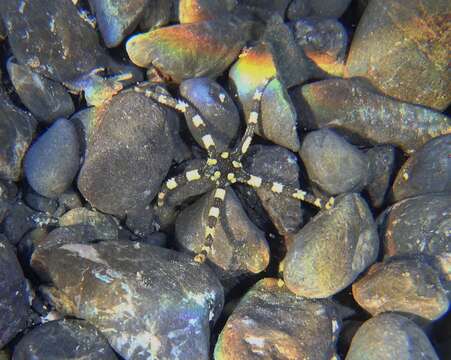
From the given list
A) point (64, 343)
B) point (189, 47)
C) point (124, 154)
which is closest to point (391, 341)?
point (64, 343)

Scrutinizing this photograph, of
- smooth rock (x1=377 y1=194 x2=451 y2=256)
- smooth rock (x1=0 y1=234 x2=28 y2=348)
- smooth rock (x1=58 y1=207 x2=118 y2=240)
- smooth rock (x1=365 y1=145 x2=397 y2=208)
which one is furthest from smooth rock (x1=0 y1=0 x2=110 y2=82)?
smooth rock (x1=377 y1=194 x2=451 y2=256)

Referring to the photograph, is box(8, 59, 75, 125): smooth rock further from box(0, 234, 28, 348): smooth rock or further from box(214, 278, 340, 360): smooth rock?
box(214, 278, 340, 360): smooth rock

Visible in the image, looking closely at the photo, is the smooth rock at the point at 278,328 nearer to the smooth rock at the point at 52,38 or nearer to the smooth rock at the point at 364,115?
the smooth rock at the point at 364,115

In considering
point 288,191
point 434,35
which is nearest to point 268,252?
point 288,191

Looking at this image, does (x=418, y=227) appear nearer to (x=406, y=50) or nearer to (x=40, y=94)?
(x=406, y=50)

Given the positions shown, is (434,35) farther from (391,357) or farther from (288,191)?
(391,357)

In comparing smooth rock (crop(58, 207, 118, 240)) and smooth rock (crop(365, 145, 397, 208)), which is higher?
smooth rock (crop(58, 207, 118, 240))
